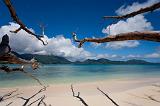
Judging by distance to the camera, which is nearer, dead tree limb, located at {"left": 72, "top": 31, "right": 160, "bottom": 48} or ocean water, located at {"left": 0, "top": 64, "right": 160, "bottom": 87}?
dead tree limb, located at {"left": 72, "top": 31, "right": 160, "bottom": 48}

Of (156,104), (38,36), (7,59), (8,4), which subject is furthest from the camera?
(156,104)

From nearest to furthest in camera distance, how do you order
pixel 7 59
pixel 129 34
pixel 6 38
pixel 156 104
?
1. pixel 129 34
2. pixel 6 38
3. pixel 7 59
4. pixel 156 104

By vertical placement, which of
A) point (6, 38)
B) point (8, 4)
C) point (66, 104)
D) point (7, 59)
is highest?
point (8, 4)

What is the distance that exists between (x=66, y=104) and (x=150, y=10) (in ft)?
31.0

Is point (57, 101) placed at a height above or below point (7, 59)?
below

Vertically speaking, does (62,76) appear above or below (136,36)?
below

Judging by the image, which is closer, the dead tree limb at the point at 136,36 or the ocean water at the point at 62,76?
the dead tree limb at the point at 136,36

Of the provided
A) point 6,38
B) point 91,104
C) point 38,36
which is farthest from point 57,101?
point 6,38

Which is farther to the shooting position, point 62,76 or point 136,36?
point 62,76

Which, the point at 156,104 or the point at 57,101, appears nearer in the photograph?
the point at 156,104

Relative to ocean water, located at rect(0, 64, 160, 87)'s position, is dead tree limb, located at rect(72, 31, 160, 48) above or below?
above

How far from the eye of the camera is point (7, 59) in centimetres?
315

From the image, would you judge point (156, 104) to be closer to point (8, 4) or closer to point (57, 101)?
point (57, 101)

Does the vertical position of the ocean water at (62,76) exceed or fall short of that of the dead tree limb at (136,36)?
it falls short
